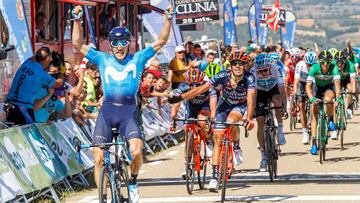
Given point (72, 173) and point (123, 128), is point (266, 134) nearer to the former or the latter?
point (72, 173)

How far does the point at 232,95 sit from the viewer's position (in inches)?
575

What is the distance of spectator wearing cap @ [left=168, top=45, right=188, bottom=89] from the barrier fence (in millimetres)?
6218

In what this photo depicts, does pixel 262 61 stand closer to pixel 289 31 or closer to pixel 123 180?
pixel 123 180

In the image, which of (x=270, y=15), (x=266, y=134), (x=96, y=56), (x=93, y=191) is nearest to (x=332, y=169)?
(x=266, y=134)

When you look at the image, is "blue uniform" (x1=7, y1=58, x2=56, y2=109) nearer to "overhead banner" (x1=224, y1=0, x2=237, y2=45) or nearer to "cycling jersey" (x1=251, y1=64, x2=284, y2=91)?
"cycling jersey" (x1=251, y1=64, x2=284, y2=91)

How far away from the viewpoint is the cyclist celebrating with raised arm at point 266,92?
1711cm

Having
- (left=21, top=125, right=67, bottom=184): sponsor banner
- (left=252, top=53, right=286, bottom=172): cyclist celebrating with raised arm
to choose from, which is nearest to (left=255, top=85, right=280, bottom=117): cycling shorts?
(left=252, top=53, right=286, bottom=172): cyclist celebrating with raised arm

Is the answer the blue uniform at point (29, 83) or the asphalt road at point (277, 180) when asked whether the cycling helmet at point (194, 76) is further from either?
the blue uniform at point (29, 83)

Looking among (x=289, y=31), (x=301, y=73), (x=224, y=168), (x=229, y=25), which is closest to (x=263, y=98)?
(x=224, y=168)

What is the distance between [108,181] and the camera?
35.9 feet

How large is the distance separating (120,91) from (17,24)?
10.2ft

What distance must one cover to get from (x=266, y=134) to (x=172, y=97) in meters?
3.14

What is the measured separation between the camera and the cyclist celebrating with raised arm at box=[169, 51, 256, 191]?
1399 centimetres

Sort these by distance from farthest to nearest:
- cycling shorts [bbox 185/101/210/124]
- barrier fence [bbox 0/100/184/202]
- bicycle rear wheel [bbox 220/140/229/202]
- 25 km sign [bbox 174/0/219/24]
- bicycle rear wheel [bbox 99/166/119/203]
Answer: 1. 25 km sign [bbox 174/0/219/24]
2. cycling shorts [bbox 185/101/210/124]
3. bicycle rear wheel [bbox 220/140/229/202]
4. barrier fence [bbox 0/100/184/202]
5. bicycle rear wheel [bbox 99/166/119/203]
